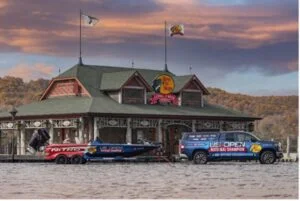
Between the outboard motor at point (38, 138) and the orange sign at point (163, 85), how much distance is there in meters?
8.15

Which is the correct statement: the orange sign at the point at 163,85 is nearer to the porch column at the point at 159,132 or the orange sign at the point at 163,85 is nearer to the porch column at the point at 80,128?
the porch column at the point at 159,132

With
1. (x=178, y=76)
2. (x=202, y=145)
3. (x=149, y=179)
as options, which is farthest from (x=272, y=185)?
(x=178, y=76)

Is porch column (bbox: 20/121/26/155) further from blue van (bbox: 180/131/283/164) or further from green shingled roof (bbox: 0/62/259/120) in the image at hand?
blue van (bbox: 180/131/283/164)

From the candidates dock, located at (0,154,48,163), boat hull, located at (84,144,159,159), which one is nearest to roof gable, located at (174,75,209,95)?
boat hull, located at (84,144,159,159)

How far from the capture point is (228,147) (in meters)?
37.5

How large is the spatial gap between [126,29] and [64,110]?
619 cm

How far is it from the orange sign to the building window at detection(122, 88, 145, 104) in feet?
4.41

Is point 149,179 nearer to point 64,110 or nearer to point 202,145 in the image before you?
point 202,145

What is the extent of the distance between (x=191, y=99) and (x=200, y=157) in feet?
51.1

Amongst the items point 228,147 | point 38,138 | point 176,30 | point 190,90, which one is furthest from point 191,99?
point 228,147

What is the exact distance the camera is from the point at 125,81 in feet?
163

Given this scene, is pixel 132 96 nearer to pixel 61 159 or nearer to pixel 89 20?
pixel 89 20

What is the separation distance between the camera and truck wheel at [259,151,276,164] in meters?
37.1

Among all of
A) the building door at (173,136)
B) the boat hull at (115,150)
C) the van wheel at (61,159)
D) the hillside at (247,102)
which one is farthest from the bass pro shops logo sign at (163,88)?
the hillside at (247,102)
